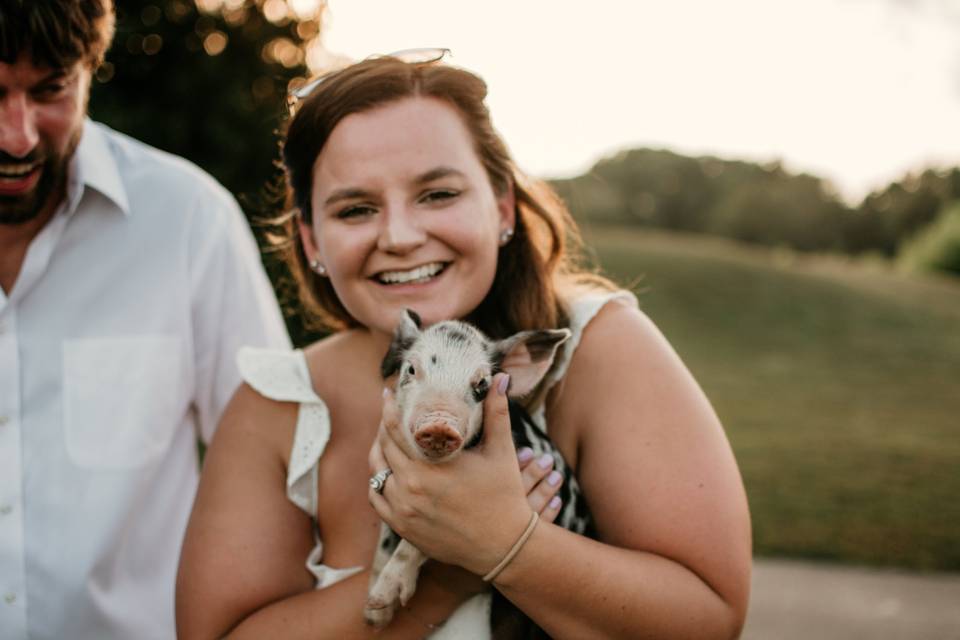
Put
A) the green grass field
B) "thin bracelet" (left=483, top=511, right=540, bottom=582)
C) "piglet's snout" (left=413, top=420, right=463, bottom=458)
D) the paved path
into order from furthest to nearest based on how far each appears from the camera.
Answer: the green grass field
the paved path
"thin bracelet" (left=483, top=511, right=540, bottom=582)
"piglet's snout" (left=413, top=420, right=463, bottom=458)

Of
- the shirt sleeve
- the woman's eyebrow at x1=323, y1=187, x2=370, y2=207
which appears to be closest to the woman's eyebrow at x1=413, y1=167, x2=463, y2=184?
the woman's eyebrow at x1=323, y1=187, x2=370, y2=207

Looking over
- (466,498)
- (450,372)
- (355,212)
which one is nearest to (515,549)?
(466,498)

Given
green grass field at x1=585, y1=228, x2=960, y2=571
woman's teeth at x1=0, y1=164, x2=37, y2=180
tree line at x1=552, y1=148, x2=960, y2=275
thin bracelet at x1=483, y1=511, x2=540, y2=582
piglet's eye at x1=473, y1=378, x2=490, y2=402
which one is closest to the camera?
thin bracelet at x1=483, y1=511, x2=540, y2=582

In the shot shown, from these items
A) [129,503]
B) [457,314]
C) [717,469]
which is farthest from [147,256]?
[717,469]

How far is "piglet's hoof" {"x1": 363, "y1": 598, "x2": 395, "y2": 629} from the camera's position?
2.17 metres

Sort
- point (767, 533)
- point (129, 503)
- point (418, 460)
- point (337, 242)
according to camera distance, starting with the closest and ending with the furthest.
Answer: point (418, 460)
point (337, 242)
point (129, 503)
point (767, 533)

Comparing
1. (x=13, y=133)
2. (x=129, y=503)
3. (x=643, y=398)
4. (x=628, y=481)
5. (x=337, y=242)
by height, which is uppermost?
(x=13, y=133)

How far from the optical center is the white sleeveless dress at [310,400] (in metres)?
2.48

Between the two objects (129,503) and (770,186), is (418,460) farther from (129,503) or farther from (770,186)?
(770,186)

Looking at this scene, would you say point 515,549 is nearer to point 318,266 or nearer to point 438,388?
point 438,388

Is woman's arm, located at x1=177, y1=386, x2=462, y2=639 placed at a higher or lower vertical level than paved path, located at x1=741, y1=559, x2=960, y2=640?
higher

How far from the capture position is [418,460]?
2096 mm

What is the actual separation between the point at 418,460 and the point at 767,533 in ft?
21.6

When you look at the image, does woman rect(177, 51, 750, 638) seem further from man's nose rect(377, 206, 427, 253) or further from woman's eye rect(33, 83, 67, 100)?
woman's eye rect(33, 83, 67, 100)
